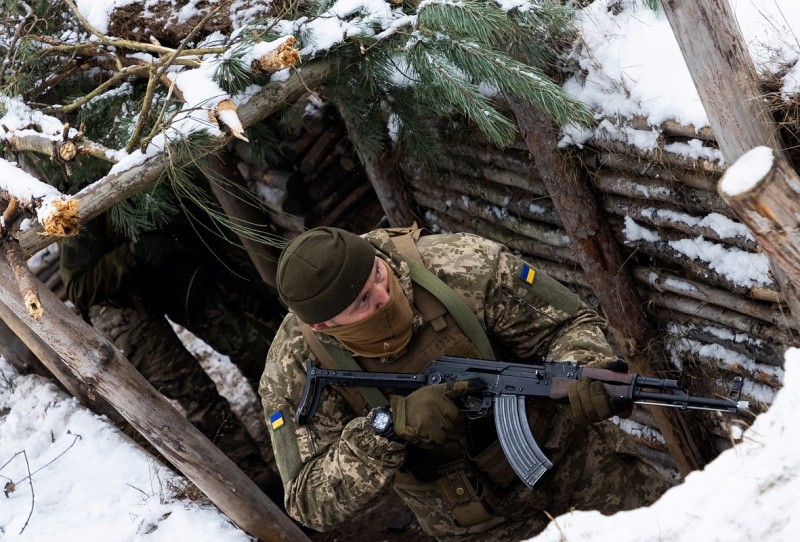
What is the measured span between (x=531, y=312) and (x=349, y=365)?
2.44 ft

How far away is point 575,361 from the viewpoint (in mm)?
3201

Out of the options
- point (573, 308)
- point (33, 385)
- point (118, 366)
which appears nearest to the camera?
→ point (573, 308)

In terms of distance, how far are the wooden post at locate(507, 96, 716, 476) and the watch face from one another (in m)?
1.65

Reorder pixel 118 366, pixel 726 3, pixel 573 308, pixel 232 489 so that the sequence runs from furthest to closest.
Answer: pixel 232 489 → pixel 118 366 → pixel 573 308 → pixel 726 3

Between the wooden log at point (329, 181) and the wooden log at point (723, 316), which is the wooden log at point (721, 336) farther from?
the wooden log at point (329, 181)

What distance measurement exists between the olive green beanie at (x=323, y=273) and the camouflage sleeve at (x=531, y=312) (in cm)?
55

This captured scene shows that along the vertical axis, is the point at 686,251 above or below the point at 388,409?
below

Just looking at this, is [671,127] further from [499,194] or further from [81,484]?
[81,484]

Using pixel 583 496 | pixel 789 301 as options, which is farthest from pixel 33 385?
pixel 789 301

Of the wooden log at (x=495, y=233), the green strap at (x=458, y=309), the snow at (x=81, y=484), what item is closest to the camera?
the green strap at (x=458, y=309)

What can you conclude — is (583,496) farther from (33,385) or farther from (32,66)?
(33,385)

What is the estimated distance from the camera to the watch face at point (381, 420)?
316 centimetres

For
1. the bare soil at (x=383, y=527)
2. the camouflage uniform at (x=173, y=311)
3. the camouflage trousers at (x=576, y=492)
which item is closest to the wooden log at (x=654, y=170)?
the camouflage trousers at (x=576, y=492)

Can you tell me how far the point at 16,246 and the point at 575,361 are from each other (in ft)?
7.13
